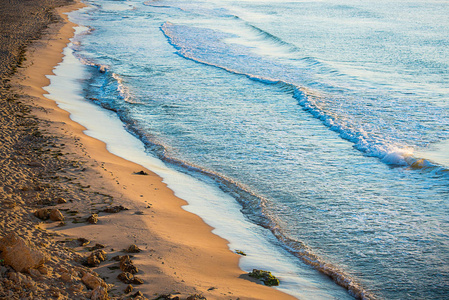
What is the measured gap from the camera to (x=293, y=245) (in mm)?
5738

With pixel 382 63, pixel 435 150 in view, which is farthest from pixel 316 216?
pixel 382 63

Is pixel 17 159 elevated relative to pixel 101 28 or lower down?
lower down

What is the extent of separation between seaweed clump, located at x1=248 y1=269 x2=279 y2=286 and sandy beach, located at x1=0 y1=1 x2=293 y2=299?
9 cm

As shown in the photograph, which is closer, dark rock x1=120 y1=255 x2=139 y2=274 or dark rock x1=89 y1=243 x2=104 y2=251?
dark rock x1=120 y1=255 x2=139 y2=274

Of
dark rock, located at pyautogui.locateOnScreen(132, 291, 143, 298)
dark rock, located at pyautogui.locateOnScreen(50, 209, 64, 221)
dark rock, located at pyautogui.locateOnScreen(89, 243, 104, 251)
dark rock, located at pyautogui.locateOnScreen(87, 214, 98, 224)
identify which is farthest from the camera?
dark rock, located at pyautogui.locateOnScreen(87, 214, 98, 224)

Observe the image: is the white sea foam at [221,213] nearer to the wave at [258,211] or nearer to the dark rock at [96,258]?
the wave at [258,211]

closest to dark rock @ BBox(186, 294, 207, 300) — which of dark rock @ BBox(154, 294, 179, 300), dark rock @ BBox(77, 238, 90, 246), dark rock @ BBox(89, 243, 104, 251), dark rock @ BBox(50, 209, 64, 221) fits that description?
dark rock @ BBox(154, 294, 179, 300)

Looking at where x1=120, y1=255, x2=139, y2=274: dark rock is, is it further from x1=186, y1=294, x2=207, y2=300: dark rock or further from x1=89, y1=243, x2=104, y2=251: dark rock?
x1=186, y1=294, x2=207, y2=300: dark rock

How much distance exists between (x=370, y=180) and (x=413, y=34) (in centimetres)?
2292

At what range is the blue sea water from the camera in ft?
18.9

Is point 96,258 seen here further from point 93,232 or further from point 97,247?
point 93,232

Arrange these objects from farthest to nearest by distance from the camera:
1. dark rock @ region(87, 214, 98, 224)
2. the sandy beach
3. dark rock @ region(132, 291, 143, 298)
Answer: dark rock @ region(87, 214, 98, 224) < dark rock @ region(132, 291, 143, 298) < the sandy beach

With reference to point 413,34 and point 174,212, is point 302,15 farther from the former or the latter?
point 174,212

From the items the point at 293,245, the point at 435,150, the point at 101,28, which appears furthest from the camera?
the point at 101,28
